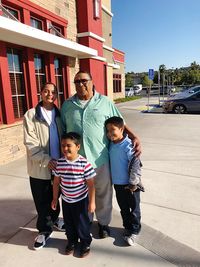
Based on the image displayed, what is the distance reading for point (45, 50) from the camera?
7297 millimetres

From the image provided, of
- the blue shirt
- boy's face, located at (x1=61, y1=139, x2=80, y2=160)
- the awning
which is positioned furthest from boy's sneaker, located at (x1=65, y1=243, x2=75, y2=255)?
the awning

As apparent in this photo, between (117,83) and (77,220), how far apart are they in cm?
2490

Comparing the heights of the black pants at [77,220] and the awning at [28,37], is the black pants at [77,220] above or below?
below

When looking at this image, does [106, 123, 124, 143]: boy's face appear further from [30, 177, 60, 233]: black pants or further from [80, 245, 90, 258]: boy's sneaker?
[80, 245, 90, 258]: boy's sneaker

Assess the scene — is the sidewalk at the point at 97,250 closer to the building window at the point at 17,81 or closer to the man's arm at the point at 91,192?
the man's arm at the point at 91,192

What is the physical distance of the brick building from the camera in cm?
582

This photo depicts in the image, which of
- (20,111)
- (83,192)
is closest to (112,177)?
(83,192)

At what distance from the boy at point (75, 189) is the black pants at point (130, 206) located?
42cm

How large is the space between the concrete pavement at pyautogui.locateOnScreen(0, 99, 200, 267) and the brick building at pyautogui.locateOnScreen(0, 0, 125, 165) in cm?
149

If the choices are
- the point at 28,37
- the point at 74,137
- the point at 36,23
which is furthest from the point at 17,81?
the point at 74,137

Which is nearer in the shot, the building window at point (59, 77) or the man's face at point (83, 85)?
the man's face at point (83, 85)

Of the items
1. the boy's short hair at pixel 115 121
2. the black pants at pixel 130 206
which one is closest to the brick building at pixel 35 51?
the boy's short hair at pixel 115 121

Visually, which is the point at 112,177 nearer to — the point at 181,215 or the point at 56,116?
the point at 56,116

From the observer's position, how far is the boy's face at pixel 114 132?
259 centimetres
